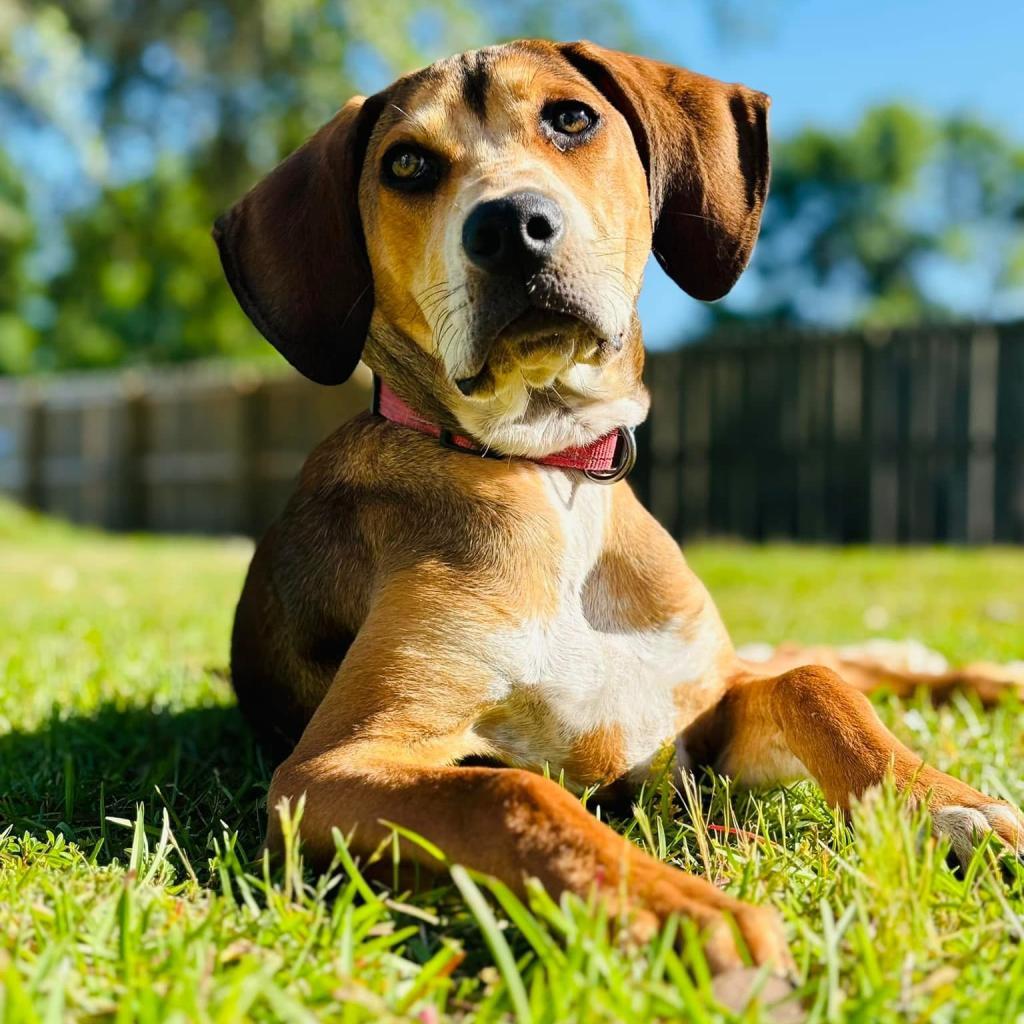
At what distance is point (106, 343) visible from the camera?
4572 cm

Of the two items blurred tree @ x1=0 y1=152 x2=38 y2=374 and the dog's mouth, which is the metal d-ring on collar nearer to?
the dog's mouth

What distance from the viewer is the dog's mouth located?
265 centimetres

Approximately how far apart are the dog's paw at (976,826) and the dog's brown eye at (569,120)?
69.0 inches

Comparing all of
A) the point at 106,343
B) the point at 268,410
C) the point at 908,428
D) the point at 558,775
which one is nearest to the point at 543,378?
the point at 558,775

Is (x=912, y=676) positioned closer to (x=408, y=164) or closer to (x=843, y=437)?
(x=408, y=164)

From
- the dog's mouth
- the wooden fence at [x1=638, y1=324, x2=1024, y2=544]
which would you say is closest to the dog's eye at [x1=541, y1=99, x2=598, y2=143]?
the dog's mouth

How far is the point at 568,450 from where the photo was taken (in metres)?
2.94

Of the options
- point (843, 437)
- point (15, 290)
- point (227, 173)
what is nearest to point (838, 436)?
point (843, 437)

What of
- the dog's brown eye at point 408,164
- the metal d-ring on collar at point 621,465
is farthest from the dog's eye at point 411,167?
the metal d-ring on collar at point 621,465

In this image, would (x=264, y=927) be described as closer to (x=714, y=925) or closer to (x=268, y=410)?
(x=714, y=925)

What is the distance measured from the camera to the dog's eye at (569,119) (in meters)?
2.90

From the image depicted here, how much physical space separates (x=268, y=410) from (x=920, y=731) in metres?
17.9

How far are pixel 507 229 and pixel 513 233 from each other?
0.02 meters

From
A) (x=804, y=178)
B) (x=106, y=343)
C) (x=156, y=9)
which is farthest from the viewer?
(x=804, y=178)
